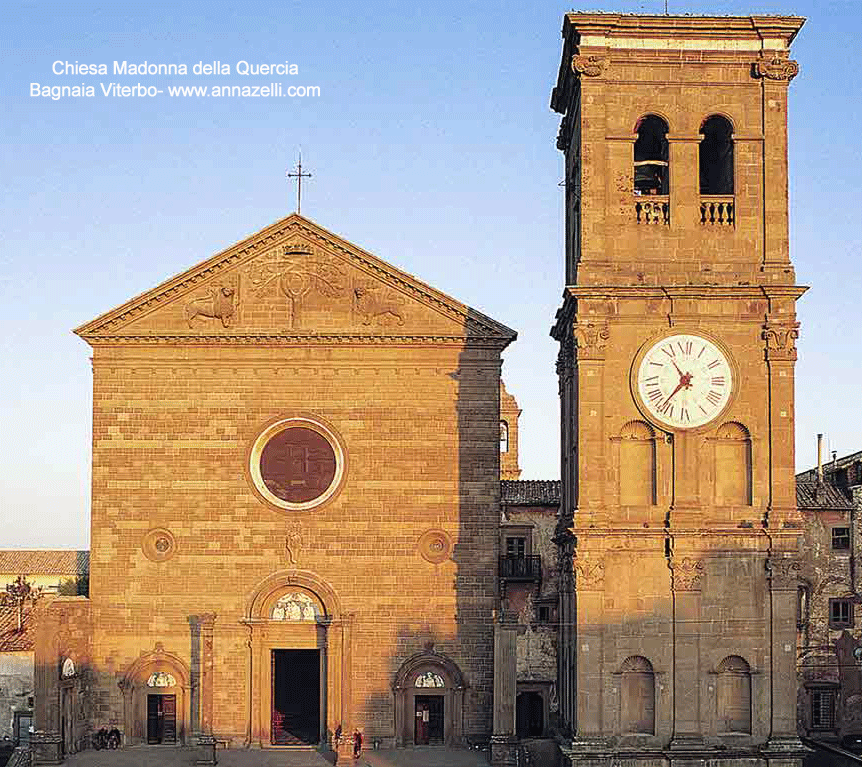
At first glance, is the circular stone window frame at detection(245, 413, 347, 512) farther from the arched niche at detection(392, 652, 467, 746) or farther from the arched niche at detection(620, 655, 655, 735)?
the arched niche at detection(620, 655, 655, 735)

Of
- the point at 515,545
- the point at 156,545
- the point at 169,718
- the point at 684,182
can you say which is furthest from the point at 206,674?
the point at 684,182

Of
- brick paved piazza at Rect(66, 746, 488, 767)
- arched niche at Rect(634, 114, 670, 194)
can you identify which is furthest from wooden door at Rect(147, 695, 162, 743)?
arched niche at Rect(634, 114, 670, 194)

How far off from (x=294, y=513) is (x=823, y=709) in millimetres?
22366

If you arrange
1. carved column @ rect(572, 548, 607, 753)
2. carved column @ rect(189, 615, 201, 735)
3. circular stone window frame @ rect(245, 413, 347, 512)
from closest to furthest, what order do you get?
carved column @ rect(572, 548, 607, 753) → carved column @ rect(189, 615, 201, 735) → circular stone window frame @ rect(245, 413, 347, 512)

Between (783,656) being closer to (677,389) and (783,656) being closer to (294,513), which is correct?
(677,389)

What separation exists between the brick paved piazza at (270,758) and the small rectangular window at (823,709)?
1763 centimetres

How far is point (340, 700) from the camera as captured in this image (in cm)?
3412

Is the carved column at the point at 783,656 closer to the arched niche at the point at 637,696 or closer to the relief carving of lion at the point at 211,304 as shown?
the arched niche at the point at 637,696

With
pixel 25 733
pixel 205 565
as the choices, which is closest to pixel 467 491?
pixel 205 565

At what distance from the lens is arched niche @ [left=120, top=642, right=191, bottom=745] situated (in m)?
34.5

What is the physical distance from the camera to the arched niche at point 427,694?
34469 mm

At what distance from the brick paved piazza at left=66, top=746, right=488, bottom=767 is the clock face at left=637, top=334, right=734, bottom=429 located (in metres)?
10.5

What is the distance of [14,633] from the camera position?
4178cm

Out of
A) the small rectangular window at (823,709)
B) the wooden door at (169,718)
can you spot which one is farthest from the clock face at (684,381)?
the small rectangular window at (823,709)
